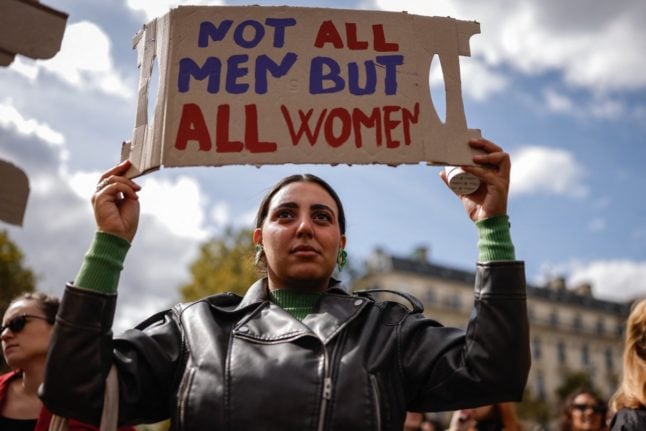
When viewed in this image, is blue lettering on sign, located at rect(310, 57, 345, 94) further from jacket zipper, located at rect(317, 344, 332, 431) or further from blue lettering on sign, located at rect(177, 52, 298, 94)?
jacket zipper, located at rect(317, 344, 332, 431)

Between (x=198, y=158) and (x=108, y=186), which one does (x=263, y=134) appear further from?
(x=108, y=186)

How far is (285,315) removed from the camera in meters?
2.25

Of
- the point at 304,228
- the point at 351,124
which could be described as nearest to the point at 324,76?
the point at 351,124

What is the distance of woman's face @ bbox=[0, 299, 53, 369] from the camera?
369 centimetres

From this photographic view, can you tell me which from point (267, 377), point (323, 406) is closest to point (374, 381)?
point (323, 406)

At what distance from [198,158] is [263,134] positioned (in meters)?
0.23

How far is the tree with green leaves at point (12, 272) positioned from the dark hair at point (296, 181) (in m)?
23.8

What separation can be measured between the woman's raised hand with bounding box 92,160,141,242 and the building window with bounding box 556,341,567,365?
56.6 metres

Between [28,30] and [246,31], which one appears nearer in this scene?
[28,30]

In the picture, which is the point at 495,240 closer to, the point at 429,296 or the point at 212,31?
the point at 212,31

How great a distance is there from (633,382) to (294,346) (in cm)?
202

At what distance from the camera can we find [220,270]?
23.3 meters

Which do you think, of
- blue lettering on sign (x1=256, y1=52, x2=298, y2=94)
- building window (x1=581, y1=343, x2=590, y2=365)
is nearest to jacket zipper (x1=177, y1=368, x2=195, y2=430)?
blue lettering on sign (x1=256, y1=52, x2=298, y2=94)

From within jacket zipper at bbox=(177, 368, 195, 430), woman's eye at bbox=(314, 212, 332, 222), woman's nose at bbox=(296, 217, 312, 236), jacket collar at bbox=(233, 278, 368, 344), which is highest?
woman's eye at bbox=(314, 212, 332, 222)
